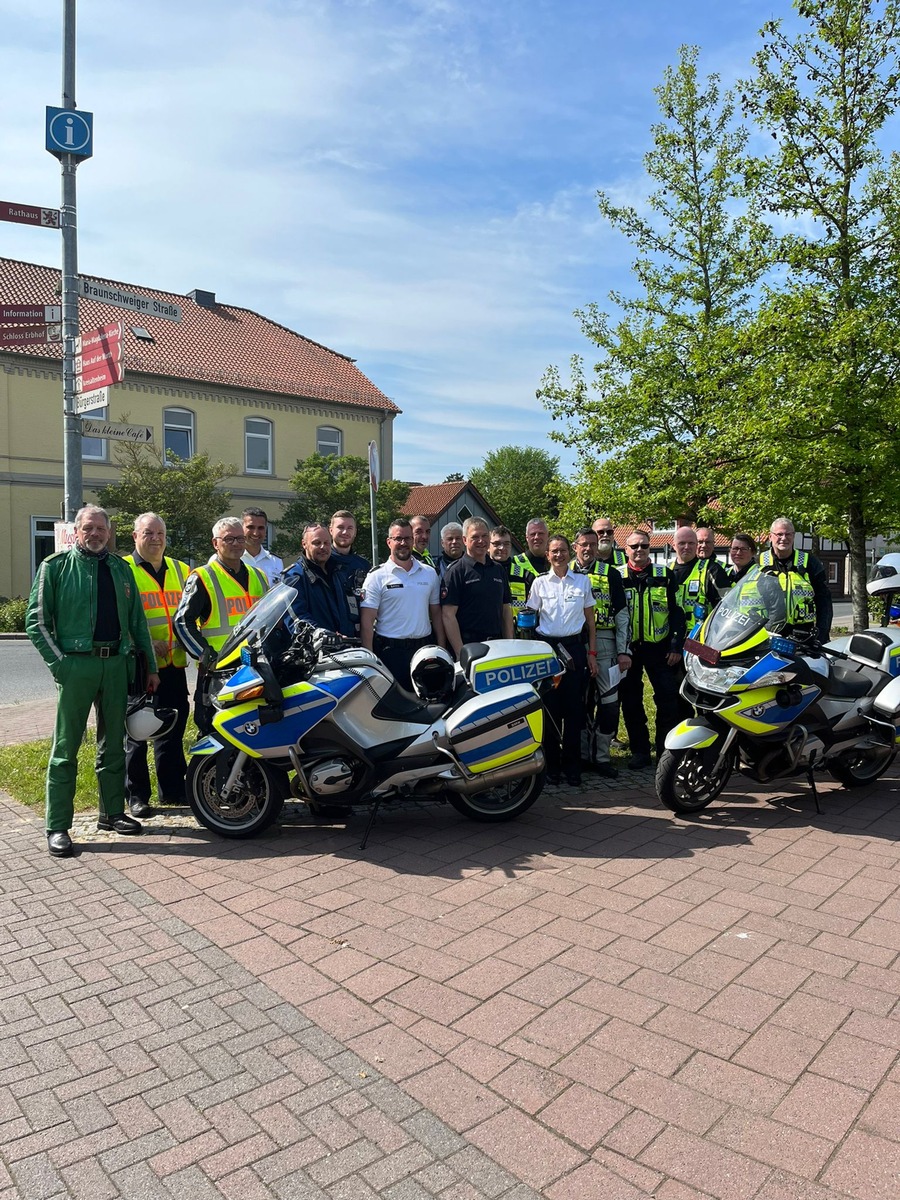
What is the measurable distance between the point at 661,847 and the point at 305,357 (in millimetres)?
33956

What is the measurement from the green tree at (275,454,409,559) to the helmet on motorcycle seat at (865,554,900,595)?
75.7 ft

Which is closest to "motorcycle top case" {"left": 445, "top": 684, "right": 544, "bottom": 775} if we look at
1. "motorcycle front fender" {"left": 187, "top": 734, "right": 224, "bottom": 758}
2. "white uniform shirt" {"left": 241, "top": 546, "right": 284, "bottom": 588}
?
"motorcycle front fender" {"left": 187, "top": 734, "right": 224, "bottom": 758}

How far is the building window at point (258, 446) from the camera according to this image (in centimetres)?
3275

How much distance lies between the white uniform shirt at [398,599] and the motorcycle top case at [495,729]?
118 cm

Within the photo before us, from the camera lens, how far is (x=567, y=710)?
6.59 m

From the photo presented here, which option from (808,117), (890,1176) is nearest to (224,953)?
(890,1176)

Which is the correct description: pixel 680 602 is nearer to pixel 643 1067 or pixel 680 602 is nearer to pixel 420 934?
pixel 420 934

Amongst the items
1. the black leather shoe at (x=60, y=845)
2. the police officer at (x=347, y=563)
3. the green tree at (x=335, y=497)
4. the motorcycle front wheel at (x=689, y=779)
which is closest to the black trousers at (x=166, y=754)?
the black leather shoe at (x=60, y=845)

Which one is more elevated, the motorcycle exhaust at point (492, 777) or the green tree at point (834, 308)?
the green tree at point (834, 308)

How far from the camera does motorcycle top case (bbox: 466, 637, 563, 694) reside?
539cm

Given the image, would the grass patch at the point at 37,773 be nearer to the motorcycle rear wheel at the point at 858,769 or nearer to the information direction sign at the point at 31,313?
the information direction sign at the point at 31,313

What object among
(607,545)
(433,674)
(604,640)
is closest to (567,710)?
(604,640)

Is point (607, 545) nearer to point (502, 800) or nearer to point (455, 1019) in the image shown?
point (502, 800)

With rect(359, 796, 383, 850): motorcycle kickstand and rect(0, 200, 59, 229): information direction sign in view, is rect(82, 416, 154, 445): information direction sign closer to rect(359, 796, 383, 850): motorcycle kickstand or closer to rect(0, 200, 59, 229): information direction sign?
rect(0, 200, 59, 229): information direction sign
